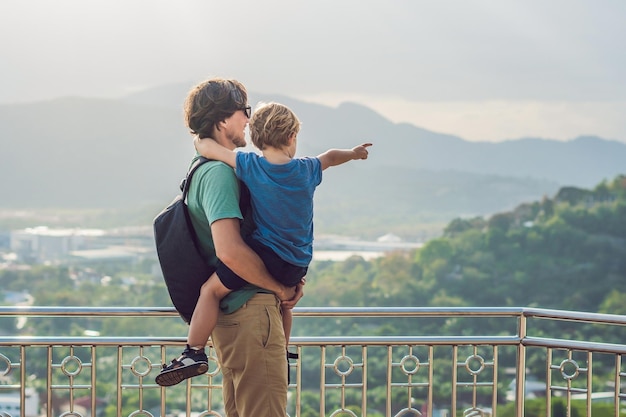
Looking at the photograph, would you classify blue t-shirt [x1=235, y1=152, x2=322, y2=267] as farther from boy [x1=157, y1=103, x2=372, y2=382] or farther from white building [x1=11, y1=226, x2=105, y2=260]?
white building [x1=11, y1=226, x2=105, y2=260]

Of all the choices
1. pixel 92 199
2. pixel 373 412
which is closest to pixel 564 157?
pixel 92 199

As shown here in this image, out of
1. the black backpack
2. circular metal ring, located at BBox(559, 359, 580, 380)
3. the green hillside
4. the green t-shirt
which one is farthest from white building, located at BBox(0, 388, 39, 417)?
the green hillside

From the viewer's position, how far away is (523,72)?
62844 millimetres

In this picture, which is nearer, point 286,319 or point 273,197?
point 273,197

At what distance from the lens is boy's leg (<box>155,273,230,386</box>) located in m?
2.30

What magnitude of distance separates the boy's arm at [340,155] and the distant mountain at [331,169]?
47.0 metres

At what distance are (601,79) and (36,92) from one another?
39899 mm

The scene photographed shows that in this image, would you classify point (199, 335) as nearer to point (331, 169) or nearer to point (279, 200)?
point (279, 200)

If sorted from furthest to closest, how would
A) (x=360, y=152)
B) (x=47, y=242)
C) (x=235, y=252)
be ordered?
(x=47, y=242) → (x=360, y=152) → (x=235, y=252)

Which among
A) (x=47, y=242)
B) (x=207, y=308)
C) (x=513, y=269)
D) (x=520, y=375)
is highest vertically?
(x=207, y=308)

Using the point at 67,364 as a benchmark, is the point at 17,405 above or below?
below

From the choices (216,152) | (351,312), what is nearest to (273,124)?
(216,152)

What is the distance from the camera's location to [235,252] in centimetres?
218

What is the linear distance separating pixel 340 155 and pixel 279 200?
1.05 feet
